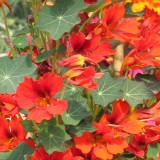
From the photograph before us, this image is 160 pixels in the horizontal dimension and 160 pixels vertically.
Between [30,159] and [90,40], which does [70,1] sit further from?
[30,159]

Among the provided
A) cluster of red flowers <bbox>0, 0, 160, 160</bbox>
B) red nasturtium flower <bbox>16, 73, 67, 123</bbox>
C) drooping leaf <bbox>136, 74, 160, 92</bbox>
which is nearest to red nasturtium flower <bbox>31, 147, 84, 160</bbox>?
cluster of red flowers <bbox>0, 0, 160, 160</bbox>

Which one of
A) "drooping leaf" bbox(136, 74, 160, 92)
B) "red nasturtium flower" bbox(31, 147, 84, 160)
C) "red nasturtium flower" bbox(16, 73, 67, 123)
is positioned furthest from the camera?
"drooping leaf" bbox(136, 74, 160, 92)

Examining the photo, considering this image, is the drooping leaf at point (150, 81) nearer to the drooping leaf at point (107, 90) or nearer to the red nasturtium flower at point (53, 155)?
the drooping leaf at point (107, 90)

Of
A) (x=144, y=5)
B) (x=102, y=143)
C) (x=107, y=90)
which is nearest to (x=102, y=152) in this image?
(x=102, y=143)

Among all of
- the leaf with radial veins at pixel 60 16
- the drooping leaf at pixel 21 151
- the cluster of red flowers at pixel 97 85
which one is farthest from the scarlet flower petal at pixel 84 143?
the leaf with radial veins at pixel 60 16

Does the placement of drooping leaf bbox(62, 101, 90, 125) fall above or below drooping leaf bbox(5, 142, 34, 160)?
above

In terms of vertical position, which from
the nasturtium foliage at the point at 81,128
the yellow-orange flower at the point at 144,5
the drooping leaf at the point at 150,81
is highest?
the yellow-orange flower at the point at 144,5

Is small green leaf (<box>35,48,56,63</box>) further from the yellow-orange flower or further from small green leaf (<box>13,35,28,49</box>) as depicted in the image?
the yellow-orange flower
